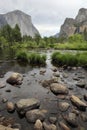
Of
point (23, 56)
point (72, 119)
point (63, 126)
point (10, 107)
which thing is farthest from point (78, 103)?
point (23, 56)

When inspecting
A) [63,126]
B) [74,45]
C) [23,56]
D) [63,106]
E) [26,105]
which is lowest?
[74,45]

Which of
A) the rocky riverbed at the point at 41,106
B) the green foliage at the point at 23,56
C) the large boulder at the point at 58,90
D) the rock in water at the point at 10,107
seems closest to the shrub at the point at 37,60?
the green foliage at the point at 23,56

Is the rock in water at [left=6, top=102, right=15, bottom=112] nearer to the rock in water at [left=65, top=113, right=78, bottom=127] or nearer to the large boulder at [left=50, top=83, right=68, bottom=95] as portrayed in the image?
the rock in water at [left=65, top=113, right=78, bottom=127]

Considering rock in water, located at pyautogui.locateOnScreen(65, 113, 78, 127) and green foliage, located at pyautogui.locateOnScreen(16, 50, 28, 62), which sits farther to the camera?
green foliage, located at pyautogui.locateOnScreen(16, 50, 28, 62)

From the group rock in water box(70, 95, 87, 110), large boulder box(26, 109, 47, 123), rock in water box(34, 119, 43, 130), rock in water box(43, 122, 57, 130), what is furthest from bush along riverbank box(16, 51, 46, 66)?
rock in water box(43, 122, 57, 130)

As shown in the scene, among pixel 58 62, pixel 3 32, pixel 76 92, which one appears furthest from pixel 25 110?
pixel 3 32

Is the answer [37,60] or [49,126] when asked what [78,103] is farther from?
[37,60]

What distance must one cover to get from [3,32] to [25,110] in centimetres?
9378

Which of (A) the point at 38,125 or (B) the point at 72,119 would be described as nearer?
(A) the point at 38,125

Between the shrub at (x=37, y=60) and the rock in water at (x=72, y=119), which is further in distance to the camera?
the shrub at (x=37, y=60)

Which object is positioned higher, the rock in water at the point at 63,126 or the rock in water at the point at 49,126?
the rock in water at the point at 49,126

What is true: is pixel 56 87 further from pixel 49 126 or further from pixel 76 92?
pixel 49 126

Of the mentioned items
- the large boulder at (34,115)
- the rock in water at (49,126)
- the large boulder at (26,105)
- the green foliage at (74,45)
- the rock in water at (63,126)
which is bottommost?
the green foliage at (74,45)

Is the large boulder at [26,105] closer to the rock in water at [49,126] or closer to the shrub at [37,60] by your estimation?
the rock in water at [49,126]
